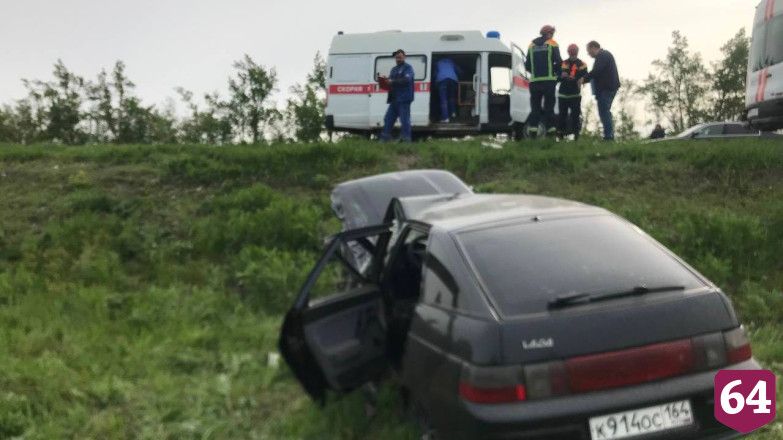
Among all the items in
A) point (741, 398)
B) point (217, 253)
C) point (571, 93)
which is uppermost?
point (571, 93)

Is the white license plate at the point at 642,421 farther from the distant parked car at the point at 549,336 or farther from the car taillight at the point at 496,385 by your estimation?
the car taillight at the point at 496,385

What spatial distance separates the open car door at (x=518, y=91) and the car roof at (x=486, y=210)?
11070 millimetres

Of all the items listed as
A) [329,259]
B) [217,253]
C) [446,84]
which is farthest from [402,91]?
[329,259]

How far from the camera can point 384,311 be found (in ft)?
13.4

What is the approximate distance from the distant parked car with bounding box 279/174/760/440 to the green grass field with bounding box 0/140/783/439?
0.71 m

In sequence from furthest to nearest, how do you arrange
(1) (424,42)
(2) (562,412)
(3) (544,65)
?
(1) (424,42) → (3) (544,65) → (2) (562,412)

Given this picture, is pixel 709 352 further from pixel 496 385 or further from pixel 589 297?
pixel 496 385

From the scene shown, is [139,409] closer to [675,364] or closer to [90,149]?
[675,364]

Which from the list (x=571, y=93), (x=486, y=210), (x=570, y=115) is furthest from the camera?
(x=570, y=115)

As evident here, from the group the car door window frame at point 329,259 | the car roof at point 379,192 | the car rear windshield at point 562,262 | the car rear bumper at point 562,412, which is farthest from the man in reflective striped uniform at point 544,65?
the car rear bumper at point 562,412

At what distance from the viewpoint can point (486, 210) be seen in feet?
13.0

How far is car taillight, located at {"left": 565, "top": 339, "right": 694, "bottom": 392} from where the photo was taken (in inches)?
115

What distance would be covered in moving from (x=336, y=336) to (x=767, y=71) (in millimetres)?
10392

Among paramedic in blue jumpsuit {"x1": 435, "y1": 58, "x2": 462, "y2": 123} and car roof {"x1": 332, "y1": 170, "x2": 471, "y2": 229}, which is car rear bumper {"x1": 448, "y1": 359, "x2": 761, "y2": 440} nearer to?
car roof {"x1": 332, "y1": 170, "x2": 471, "y2": 229}
